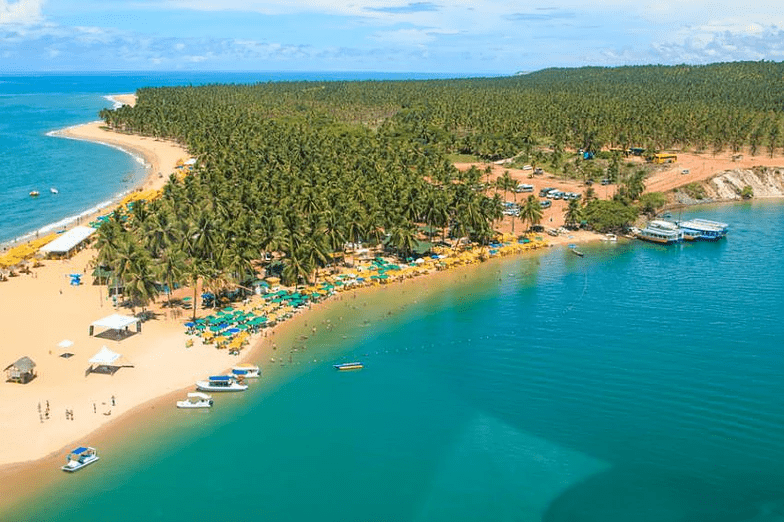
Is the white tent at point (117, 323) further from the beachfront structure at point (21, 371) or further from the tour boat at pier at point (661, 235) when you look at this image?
the tour boat at pier at point (661, 235)

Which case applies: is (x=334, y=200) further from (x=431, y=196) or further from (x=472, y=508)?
(x=472, y=508)

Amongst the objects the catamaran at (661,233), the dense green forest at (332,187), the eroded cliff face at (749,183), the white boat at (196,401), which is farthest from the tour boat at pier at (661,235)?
the white boat at (196,401)

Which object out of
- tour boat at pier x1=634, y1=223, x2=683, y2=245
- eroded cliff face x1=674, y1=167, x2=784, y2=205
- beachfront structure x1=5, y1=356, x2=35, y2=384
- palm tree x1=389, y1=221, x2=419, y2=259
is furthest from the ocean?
eroded cliff face x1=674, y1=167, x2=784, y2=205

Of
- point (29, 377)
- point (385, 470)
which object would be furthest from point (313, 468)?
point (29, 377)

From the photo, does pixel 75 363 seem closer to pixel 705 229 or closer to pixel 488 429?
pixel 488 429

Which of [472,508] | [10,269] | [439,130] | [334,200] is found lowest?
[472,508]

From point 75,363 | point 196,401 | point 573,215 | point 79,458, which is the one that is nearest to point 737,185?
point 573,215

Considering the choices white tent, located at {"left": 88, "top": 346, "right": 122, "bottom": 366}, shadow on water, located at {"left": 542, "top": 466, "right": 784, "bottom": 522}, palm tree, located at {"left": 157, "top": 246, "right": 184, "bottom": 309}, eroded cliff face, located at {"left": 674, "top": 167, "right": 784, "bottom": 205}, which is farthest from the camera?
eroded cliff face, located at {"left": 674, "top": 167, "right": 784, "bottom": 205}

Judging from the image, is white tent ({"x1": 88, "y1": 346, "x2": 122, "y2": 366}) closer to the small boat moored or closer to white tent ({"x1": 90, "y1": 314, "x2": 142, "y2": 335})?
white tent ({"x1": 90, "y1": 314, "x2": 142, "y2": 335})
